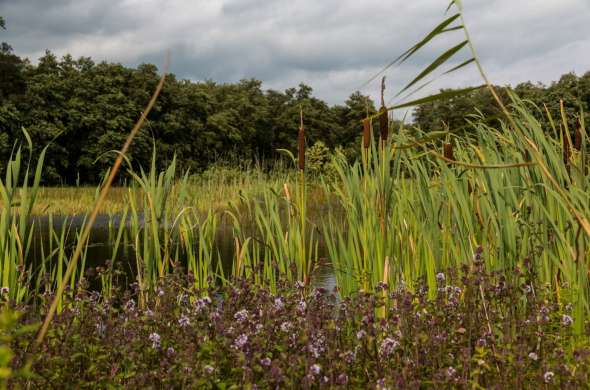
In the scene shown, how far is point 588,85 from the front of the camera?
153 ft

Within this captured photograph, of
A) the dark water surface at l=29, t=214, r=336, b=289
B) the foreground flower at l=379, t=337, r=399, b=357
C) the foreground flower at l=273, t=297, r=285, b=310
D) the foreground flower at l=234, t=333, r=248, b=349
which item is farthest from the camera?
the dark water surface at l=29, t=214, r=336, b=289

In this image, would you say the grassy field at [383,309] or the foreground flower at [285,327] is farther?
the foreground flower at [285,327]

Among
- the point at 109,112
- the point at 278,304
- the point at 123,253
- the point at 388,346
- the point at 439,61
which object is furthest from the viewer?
the point at 109,112

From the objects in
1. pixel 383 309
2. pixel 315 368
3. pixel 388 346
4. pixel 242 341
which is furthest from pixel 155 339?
pixel 383 309

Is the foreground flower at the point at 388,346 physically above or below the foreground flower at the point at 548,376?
above

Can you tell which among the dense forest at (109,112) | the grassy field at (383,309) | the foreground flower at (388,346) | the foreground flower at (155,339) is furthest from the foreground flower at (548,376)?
the dense forest at (109,112)

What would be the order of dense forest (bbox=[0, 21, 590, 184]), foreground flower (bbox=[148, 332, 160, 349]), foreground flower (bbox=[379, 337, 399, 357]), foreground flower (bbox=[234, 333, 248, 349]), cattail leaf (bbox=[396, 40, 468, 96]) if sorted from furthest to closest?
1. dense forest (bbox=[0, 21, 590, 184])
2. foreground flower (bbox=[148, 332, 160, 349])
3. foreground flower (bbox=[379, 337, 399, 357])
4. foreground flower (bbox=[234, 333, 248, 349])
5. cattail leaf (bbox=[396, 40, 468, 96])

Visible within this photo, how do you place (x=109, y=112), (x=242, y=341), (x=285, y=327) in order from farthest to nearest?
1. (x=109, y=112)
2. (x=285, y=327)
3. (x=242, y=341)

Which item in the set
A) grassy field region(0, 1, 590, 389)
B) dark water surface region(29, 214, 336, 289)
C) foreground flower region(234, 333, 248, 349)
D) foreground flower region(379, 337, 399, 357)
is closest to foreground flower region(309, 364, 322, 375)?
grassy field region(0, 1, 590, 389)

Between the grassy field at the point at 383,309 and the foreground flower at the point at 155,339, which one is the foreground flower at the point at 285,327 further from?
the foreground flower at the point at 155,339

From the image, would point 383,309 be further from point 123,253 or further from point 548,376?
point 123,253

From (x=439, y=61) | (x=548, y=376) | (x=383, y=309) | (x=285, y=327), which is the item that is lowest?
(x=383, y=309)

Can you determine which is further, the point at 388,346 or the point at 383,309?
the point at 383,309

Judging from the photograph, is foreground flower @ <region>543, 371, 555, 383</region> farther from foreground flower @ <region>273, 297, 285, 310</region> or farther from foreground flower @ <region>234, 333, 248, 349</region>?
foreground flower @ <region>273, 297, 285, 310</region>
